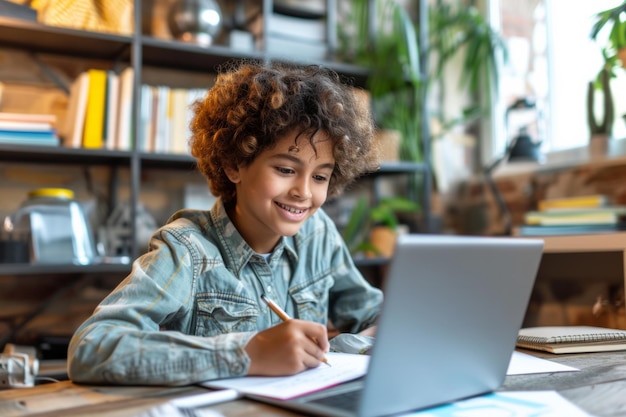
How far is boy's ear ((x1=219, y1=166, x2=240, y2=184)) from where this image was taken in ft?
4.26

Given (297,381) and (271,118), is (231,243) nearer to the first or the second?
(271,118)

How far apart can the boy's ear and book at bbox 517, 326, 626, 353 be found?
62 cm

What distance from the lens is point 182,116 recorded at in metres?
2.36

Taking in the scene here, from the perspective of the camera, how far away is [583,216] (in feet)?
6.35

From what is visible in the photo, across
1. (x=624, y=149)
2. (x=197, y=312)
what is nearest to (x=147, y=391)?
(x=197, y=312)

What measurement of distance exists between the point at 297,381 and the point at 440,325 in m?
0.23

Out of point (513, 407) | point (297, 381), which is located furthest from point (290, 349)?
point (513, 407)

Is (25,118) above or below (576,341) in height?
above

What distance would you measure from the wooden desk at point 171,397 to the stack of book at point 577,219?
102 cm

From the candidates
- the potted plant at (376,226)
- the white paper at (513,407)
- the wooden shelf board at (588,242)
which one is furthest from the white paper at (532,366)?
the potted plant at (376,226)

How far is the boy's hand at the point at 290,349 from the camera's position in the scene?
0.85m

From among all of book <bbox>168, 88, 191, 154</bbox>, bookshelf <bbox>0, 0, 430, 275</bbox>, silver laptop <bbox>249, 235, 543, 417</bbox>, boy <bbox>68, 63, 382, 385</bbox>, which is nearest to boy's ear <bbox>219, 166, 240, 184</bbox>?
boy <bbox>68, 63, 382, 385</bbox>

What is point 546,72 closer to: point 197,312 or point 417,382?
point 197,312

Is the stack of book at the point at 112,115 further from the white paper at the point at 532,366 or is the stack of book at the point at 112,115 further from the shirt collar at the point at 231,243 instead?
the white paper at the point at 532,366
